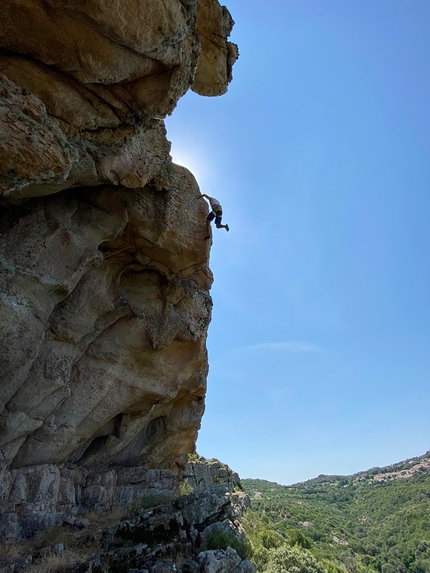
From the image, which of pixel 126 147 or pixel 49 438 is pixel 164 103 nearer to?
pixel 126 147

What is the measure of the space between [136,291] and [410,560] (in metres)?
87.8

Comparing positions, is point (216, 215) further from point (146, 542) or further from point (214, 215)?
point (146, 542)

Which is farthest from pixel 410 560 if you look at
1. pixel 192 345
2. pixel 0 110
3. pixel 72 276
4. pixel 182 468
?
pixel 0 110

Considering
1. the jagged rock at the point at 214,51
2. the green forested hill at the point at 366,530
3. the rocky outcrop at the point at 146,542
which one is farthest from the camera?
the green forested hill at the point at 366,530

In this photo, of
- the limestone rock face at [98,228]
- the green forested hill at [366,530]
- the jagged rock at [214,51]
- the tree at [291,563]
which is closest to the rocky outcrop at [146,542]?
the limestone rock face at [98,228]

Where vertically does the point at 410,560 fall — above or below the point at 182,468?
below

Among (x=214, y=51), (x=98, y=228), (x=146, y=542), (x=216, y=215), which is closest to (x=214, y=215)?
(x=216, y=215)

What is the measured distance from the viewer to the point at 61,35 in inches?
301

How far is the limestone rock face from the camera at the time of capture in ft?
24.6

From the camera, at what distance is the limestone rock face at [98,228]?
7.51 meters

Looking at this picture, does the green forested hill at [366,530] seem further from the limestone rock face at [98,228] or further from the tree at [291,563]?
the limestone rock face at [98,228]

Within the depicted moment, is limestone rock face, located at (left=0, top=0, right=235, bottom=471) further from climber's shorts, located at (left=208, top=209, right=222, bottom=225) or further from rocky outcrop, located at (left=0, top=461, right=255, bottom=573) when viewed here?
rocky outcrop, located at (left=0, top=461, right=255, bottom=573)

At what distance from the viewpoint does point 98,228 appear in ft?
40.1

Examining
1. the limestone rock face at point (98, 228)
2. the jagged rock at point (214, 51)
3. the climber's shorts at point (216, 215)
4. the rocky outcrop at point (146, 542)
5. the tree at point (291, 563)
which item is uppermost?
the jagged rock at point (214, 51)
